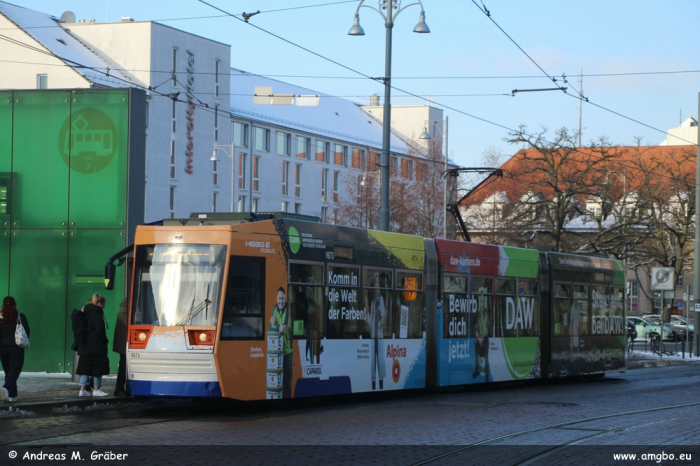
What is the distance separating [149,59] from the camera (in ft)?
205

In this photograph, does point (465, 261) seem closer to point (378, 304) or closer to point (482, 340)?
point (482, 340)

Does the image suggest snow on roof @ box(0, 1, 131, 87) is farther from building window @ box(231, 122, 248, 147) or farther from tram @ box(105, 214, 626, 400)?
tram @ box(105, 214, 626, 400)

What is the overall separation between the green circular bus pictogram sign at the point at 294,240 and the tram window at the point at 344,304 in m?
0.87

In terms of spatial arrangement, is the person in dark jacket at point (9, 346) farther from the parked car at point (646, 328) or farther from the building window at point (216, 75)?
the building window at point (216, 75)

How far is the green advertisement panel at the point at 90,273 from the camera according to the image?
19.4m

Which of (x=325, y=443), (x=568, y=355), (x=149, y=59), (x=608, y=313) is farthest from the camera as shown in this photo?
(x=149, y=59)

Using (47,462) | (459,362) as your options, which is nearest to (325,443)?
(47,462)

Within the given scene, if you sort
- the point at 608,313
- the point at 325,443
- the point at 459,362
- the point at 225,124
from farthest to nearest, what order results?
the point at 225,124
the point at 608,313
the point at 459,362
the point at 325,443

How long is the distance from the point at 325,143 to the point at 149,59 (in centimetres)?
2416

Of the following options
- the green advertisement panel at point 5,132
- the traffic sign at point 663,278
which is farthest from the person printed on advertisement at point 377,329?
the traffic sign at point 663,278

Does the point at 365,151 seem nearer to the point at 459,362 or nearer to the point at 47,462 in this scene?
the point at 459,362

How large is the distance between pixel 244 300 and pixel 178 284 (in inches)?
36.2

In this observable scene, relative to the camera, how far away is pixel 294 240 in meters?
15.2

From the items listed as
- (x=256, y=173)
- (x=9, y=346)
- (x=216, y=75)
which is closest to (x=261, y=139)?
(x=256, y=173)
